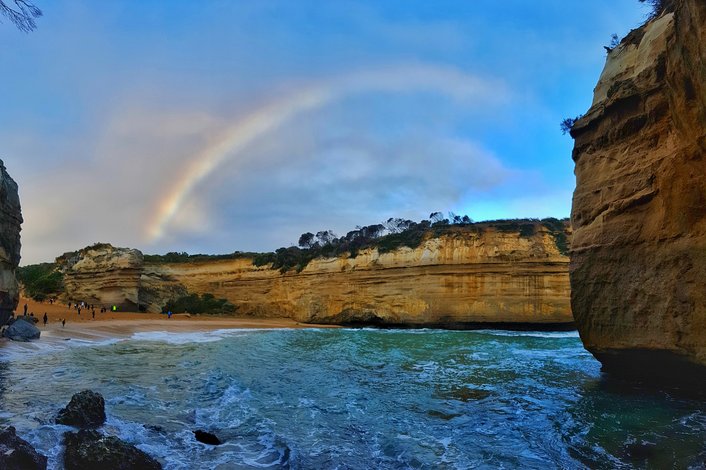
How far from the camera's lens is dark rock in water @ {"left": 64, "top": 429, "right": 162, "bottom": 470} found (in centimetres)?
507

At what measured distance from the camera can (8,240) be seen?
13328 millimetres

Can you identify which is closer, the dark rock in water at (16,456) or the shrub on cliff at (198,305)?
the dark rock in water at (16,456)

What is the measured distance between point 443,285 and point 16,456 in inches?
1282

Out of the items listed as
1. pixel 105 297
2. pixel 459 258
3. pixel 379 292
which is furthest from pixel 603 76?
pixel 105 297

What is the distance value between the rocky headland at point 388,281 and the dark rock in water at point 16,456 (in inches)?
1253

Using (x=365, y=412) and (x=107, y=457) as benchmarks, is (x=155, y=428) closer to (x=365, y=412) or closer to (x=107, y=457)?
(x=107, y=457)

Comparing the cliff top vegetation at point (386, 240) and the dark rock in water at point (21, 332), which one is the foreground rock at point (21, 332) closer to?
the dark rock in water at point (21, 332)

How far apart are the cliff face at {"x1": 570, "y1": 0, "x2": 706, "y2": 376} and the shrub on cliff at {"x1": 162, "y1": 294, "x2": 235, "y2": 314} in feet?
130

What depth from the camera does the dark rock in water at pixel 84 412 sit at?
6.77m

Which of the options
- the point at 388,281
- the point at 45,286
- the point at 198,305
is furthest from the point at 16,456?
the point at 45,286

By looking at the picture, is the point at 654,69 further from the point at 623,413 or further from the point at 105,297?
the point at 105,297

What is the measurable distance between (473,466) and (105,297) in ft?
141

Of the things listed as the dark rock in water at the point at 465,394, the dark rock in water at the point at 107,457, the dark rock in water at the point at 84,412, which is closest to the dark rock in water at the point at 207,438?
the dark rock in water at the point at 107,457

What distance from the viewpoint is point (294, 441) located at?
22.1ft
